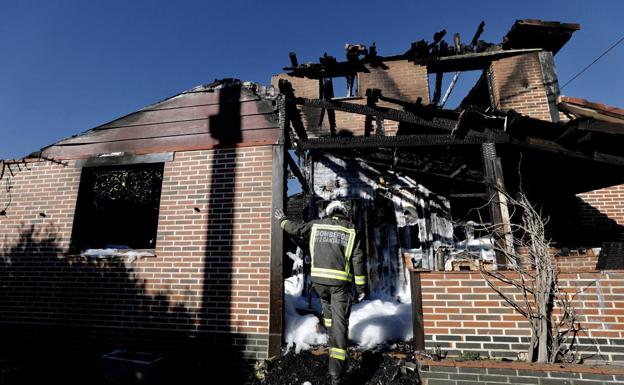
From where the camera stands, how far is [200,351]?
4527 mm

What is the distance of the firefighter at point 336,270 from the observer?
3.69 metres

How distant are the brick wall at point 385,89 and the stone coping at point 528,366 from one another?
269 inches

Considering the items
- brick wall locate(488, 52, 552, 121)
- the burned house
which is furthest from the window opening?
brick wall locate(488, 52, 552, 121)

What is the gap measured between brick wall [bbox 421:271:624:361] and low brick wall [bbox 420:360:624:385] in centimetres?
31

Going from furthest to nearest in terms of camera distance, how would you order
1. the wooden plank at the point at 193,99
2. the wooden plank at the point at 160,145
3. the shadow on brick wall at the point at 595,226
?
the shadow on brick wall at the point at 595,226 → the wooden plank at the point at 193,99 → the wooden plank at the point at 160,145

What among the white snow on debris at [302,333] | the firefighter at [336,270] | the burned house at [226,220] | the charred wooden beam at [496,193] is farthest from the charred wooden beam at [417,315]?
the charred wooden beam at [496,193]

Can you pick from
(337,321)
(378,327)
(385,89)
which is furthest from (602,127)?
(385,89)

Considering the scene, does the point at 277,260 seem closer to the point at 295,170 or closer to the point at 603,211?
the point at 295,170

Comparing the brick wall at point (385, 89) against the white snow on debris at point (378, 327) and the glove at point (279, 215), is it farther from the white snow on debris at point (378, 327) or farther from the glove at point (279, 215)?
the white snow on debris at point (378, 327)

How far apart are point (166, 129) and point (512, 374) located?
239 inches

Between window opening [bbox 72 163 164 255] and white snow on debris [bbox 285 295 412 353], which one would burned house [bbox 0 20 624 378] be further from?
white snow on debris [bbox 285 295 412 353]

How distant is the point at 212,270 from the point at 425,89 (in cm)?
765

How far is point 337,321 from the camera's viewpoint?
365cm

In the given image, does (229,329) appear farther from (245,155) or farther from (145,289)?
(245,155)
